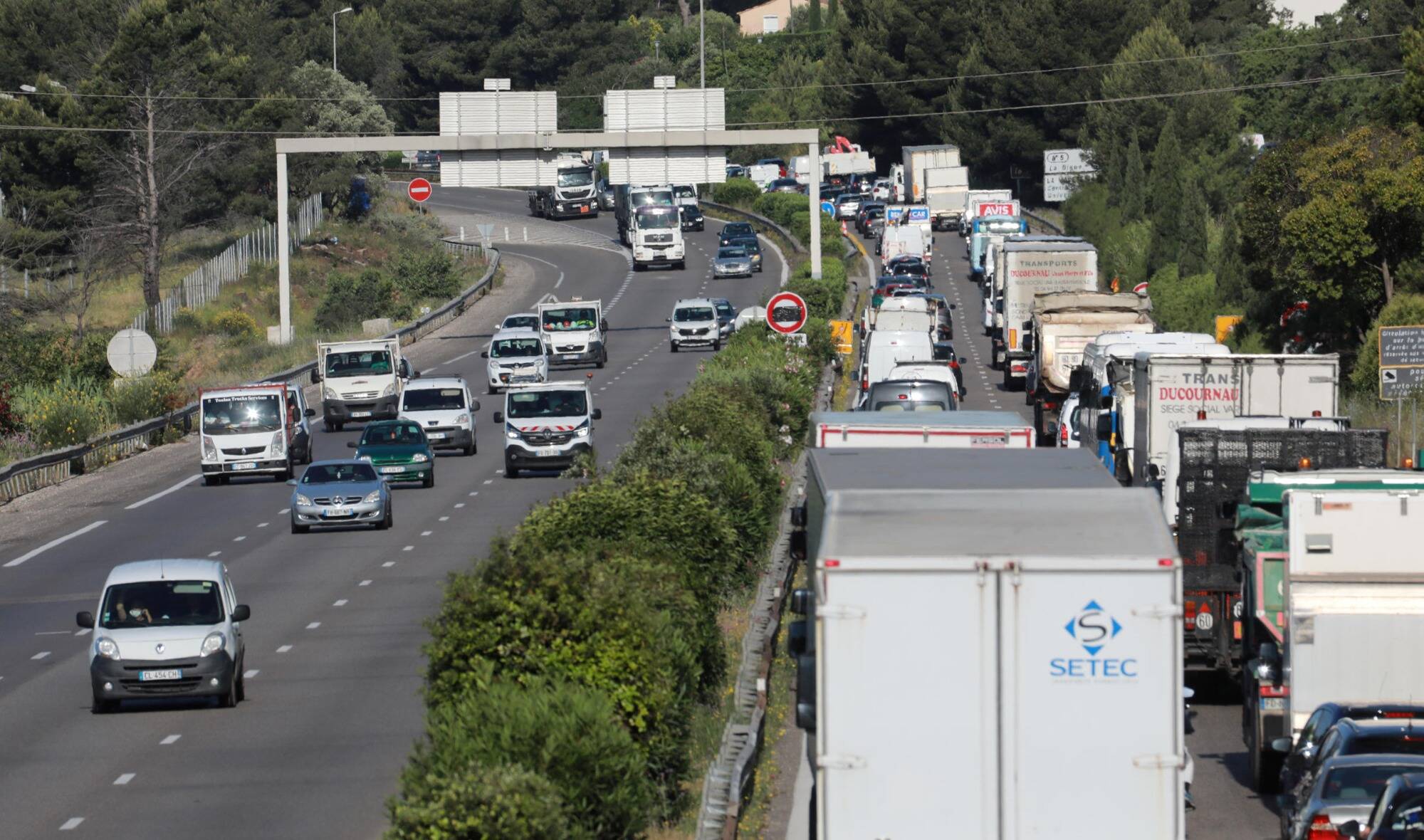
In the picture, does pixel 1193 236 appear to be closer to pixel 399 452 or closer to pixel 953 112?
pixel 399 452

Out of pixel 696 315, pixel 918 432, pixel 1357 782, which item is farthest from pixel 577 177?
pixel 1357 782

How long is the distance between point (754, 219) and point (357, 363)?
55.3m

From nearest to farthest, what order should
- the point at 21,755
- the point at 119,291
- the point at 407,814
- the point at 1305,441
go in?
the point at 407,814 < the point at 21,755 < the point at 1305,441 < the point at 119,291

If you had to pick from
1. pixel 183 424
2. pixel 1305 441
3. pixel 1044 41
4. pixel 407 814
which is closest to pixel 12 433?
pixel 183 424

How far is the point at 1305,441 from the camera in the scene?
2156 cm

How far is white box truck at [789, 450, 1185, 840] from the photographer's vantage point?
10.1 meters

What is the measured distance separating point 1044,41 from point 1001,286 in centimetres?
5480

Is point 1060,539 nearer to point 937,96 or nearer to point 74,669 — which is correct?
point 74,669

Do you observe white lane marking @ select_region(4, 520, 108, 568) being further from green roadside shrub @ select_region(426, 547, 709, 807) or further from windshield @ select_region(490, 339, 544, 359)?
windshield @ select_region(490, 339, 544, 359)

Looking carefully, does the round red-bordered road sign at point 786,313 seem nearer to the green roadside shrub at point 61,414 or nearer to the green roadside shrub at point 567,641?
the green roadside shrub at point 61,414

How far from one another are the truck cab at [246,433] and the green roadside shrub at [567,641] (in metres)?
25.2

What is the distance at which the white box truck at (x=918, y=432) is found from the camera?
→ 1992 cm

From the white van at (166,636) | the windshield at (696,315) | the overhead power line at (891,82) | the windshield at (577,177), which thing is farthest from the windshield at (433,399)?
the windshield at (577,177)

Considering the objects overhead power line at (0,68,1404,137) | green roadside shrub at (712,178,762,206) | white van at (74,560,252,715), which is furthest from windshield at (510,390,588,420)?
green roadside shrub at (712,178,762,206)
